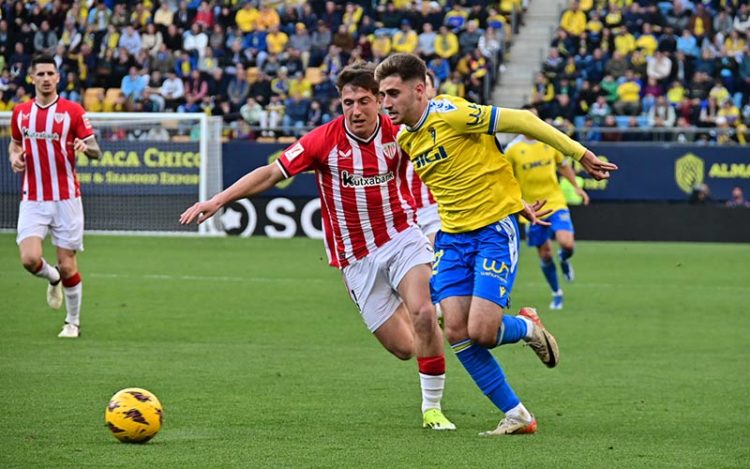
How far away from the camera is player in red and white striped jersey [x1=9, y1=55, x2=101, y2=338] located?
1218 cm

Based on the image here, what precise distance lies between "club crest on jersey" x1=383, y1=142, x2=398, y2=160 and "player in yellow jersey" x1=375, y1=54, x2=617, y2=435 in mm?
235

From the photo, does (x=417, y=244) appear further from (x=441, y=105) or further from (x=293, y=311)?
(x=293, y=311)

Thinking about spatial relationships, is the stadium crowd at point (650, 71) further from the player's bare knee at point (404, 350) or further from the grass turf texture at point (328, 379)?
the player's bare knee at point (404, 350)

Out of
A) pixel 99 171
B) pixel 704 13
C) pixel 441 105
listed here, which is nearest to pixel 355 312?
pixel 441 105

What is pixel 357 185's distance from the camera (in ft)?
26.8

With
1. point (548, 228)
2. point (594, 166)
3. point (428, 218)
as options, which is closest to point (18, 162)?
point (428, 218)

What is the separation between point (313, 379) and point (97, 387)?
1.67 metres

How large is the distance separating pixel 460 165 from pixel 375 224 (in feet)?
2.82

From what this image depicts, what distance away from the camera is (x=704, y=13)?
31203 mm

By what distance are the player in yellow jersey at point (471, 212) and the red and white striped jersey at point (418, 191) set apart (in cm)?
378

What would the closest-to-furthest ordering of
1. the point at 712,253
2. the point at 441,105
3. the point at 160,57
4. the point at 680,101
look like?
the point at 441,105, the point at 712,253, the point at 680,101, the point at 160,57

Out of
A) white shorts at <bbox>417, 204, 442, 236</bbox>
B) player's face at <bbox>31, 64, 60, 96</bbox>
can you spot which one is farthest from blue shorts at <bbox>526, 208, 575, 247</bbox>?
player's face at <bbox>31, 64, 60, 96</bbox>

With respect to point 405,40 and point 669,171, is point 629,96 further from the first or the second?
point 405,40

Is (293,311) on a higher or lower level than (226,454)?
lower
